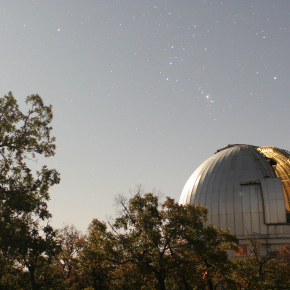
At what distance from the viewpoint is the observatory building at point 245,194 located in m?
29.7

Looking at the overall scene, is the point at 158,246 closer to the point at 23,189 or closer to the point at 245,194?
the point at 23,189

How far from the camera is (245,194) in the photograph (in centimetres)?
3112

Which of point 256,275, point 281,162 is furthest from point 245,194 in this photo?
point 256,275

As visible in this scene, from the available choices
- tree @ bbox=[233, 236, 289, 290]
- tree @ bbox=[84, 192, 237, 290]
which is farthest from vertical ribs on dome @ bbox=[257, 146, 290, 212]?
tree @ bbox=[84, 192, 237, 290]

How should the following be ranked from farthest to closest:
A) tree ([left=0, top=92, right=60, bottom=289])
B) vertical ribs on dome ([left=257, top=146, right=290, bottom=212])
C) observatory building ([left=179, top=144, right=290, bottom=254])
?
vertical ribs on dome ([left=257, top=146, right=290, bottom=212]) < observatory building ([left=179, top=144, right=290, bottom=254]) < tree ([left=0, top=92, right=60, bottom=289])

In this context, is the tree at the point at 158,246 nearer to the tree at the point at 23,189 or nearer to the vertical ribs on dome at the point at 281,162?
the tree at the point at 23,189

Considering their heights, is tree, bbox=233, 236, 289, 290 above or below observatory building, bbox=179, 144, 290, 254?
below

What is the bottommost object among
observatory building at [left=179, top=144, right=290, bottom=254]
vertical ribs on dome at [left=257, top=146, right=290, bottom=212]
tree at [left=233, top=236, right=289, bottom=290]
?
tree at [left=233, top=236, right=289, bottom=290]

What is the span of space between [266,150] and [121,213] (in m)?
24.8

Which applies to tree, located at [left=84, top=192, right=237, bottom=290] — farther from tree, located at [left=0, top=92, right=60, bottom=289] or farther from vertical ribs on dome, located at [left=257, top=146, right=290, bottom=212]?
vertical ribs on dome, located at [left=257, top=146, right=290, bottom=212]

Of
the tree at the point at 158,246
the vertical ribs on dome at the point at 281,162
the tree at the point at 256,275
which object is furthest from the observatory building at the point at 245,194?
the tree at the point at 158,246

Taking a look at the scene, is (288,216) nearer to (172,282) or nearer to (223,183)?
(223,183)

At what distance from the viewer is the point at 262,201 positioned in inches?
1209

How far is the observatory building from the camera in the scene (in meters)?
29.7
